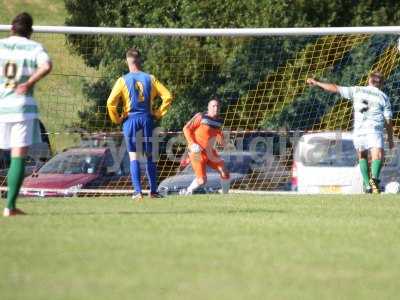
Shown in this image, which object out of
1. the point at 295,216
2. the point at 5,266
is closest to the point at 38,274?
the point at 5,266

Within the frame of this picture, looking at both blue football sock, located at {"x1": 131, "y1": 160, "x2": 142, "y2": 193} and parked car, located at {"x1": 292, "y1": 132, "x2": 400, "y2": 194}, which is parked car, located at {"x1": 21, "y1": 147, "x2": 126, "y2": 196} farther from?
blue football sock, located at {"x1": 131, "y1": 160, "x2": 142, "y2": 193}

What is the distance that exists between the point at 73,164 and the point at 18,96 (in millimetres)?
13018

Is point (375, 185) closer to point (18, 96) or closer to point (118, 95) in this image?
point (118, 95)

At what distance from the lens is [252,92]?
21.9 meters

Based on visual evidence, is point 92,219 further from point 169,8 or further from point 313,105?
point 169,8

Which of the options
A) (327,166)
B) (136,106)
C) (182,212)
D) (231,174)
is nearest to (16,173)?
(182,212)

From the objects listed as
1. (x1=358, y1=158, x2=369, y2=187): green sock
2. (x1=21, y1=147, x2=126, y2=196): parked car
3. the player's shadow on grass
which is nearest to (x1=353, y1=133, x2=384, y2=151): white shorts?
(x1=358, y1=158, x2=369, y2=187): green sock

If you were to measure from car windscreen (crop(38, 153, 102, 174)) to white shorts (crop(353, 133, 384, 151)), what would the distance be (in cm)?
775

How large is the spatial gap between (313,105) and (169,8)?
1698 cm

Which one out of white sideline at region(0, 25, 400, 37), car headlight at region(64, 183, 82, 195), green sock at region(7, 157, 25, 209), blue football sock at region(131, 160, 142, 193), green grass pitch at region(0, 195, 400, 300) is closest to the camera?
green grass pitch at region(0, 195, 400, 300)

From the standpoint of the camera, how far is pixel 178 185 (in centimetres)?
2342

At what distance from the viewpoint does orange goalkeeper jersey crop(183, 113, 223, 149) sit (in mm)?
20047

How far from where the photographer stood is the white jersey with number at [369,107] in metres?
17.5

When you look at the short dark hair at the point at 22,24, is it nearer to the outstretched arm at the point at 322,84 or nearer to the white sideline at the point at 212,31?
the outstretched arm at the point at 322,84
